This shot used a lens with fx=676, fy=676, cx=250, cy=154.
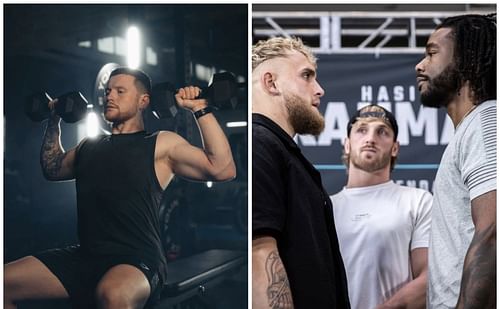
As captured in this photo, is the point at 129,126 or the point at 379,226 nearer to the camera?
the point at 129,126

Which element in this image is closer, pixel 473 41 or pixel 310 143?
pixel 473 41

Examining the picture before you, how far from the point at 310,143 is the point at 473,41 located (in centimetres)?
83

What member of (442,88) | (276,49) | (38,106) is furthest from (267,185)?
(38,106)

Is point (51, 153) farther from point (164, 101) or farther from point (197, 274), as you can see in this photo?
point (197, 274)

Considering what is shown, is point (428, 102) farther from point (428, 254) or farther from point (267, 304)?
point (267, 304)

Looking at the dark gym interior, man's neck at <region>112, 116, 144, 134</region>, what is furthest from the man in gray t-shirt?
man's neck at <region>112, 116, 144, 134</region>

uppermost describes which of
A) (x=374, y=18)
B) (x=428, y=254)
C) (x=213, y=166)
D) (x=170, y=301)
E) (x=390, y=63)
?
(x=374, y=18)

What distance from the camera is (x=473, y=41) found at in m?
2.67

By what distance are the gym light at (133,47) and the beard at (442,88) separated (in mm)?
1172

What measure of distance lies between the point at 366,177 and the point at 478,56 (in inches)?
27.9

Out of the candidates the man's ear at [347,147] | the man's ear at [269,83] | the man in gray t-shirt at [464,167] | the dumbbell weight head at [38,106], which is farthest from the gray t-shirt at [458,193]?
the dumbbell weight head at [38,106]

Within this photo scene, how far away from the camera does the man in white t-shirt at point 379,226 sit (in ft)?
9.36

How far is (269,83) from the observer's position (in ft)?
8.91

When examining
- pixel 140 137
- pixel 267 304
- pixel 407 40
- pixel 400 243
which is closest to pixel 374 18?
pixel 407 40
